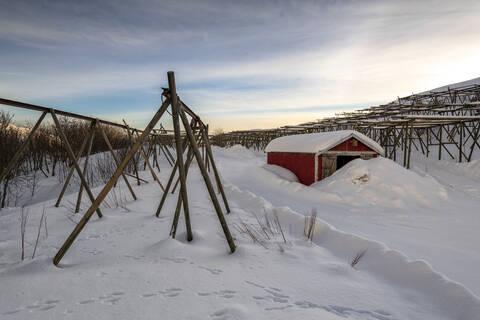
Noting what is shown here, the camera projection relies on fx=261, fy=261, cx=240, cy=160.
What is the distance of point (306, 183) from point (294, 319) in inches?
439

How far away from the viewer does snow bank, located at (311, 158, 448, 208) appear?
9680 millimetres

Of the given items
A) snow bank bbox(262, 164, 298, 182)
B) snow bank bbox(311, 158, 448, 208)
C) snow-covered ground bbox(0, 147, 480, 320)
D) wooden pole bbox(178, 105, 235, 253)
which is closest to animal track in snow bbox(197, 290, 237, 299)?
snow-covered ground bbox(0, 147, 480, 320)

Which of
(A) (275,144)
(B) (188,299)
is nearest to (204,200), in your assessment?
(B) (188,299)

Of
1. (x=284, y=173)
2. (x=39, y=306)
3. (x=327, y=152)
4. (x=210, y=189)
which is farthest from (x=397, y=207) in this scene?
(x=39, y=306)

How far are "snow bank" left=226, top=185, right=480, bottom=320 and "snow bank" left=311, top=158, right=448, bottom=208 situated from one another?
219 inches

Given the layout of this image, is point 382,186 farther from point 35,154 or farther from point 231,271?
point 35,154

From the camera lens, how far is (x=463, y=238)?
242 inches

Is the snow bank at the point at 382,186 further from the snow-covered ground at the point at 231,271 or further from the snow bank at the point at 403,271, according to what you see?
the snow bank at the point at 403,271

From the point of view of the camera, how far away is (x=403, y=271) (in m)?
3.47

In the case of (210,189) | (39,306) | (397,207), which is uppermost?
(210,189)

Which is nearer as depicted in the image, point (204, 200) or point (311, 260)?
point (311, 260)

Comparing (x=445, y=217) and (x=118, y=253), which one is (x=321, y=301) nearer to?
(x=118, y=253)

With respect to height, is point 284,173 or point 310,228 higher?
point 310,228

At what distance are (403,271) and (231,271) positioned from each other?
7.58ft
